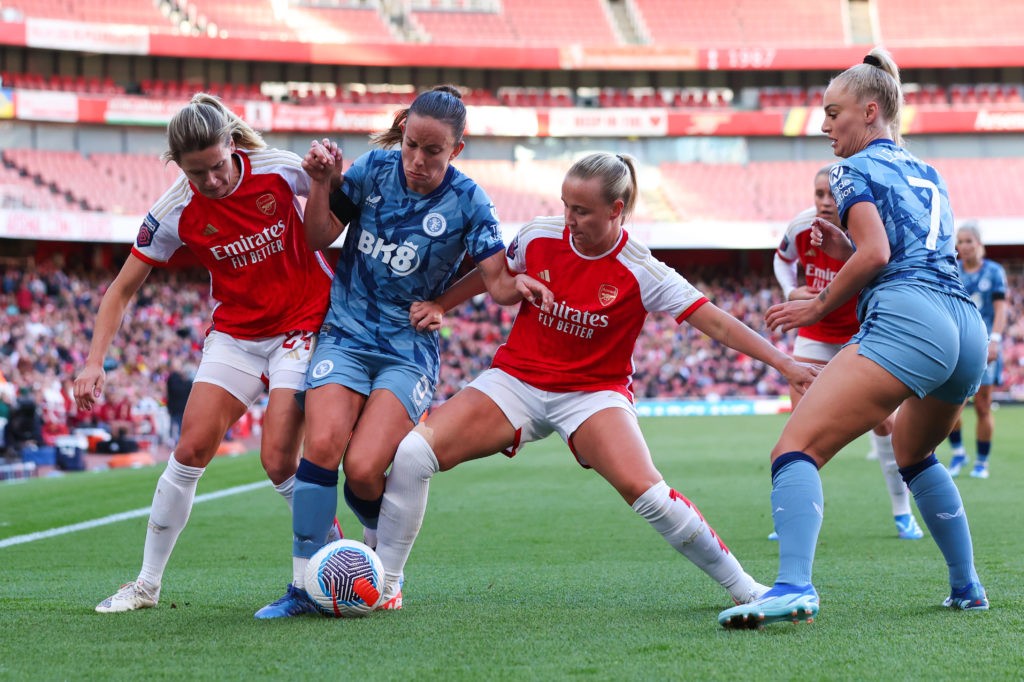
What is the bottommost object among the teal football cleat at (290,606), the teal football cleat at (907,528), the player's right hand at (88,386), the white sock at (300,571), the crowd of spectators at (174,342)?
the crowd of spectators at (174,342)

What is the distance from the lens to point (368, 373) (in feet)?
16.2

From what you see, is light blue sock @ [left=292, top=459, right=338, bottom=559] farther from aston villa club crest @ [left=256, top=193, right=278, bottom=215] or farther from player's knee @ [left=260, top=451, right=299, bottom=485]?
aston villa club crest @ [left=256, top=193, right=278, bottom=215]

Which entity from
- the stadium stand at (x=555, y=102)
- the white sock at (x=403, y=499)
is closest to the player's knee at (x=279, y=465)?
the white sock at (x=403, y=499)

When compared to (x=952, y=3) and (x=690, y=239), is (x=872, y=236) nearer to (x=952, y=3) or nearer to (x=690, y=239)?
(x=690, y=239)

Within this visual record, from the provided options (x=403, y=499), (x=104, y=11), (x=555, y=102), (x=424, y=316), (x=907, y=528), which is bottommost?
(x=907, y=528)

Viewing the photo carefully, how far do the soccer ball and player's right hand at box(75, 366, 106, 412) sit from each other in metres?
1.24

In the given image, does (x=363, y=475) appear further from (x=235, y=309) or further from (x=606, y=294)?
(x=606, y=294)

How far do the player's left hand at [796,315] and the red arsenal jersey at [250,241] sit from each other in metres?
2.09

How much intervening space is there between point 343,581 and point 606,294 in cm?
160

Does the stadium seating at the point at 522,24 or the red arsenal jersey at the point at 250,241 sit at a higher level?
the stadium seating at the point at 522,24

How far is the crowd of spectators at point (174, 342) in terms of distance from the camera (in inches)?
874

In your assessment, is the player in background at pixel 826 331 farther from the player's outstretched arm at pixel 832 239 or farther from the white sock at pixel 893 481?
the player's outstretched arm at pixel 832 239

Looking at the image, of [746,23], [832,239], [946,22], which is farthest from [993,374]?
[946,22]

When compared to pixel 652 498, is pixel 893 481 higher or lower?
lower
